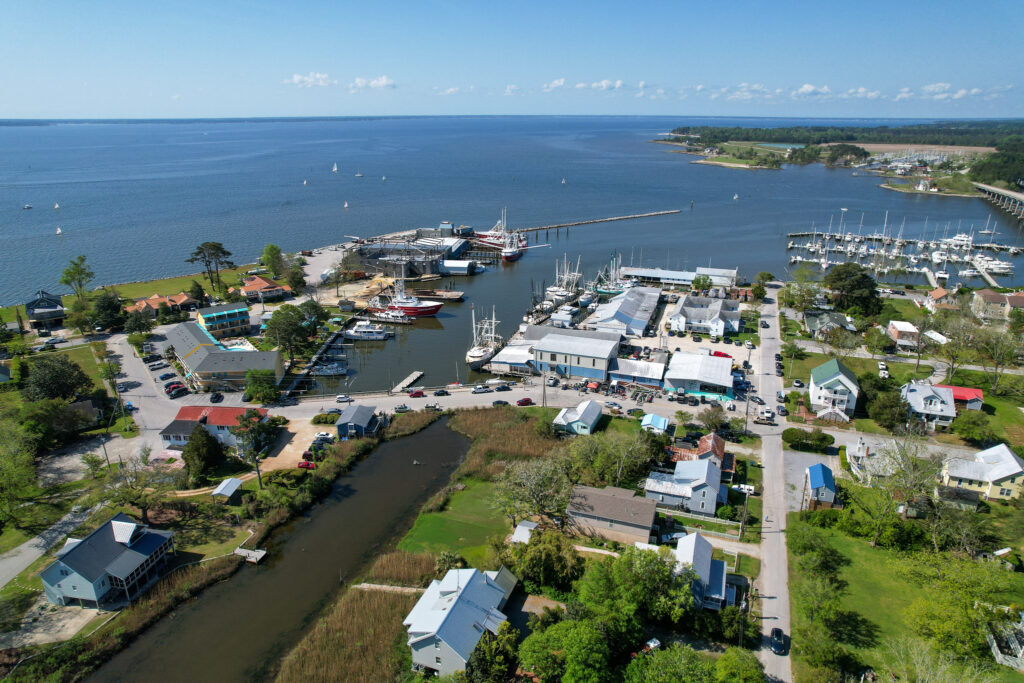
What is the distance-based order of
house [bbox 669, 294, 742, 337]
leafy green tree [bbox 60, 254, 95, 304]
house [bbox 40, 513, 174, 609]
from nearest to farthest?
house [bbox 40, 513, 174, 609], house [bbox 669, 294, 742, 337], leafy green tree [bbox 60, 254, 95, 304]

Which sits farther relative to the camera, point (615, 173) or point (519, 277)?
point (615, 173)

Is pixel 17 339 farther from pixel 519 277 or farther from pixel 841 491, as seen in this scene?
pixel 841 491

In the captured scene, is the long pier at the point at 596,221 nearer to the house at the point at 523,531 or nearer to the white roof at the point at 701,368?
the white roof at the point at 701,368

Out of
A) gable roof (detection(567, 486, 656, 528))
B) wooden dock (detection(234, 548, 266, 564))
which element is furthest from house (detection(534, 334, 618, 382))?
wooden dock (detection(234, 548, 266, 564))

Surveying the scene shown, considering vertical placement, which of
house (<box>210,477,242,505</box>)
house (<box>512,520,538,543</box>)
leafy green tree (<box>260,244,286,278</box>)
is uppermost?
leafy green tree (<box>260,244,286,278</box>)

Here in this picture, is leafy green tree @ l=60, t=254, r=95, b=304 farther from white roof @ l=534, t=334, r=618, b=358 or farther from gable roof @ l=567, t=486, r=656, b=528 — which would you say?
gable roof @ l=567, t=486, r=656, b=528

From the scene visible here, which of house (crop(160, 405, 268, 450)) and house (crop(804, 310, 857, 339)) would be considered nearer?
house (crop(160, 405, 268, 450))

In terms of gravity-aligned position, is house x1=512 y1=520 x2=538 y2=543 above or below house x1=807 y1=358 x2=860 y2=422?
below

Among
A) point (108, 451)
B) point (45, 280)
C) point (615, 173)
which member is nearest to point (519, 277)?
point (108, 451)
